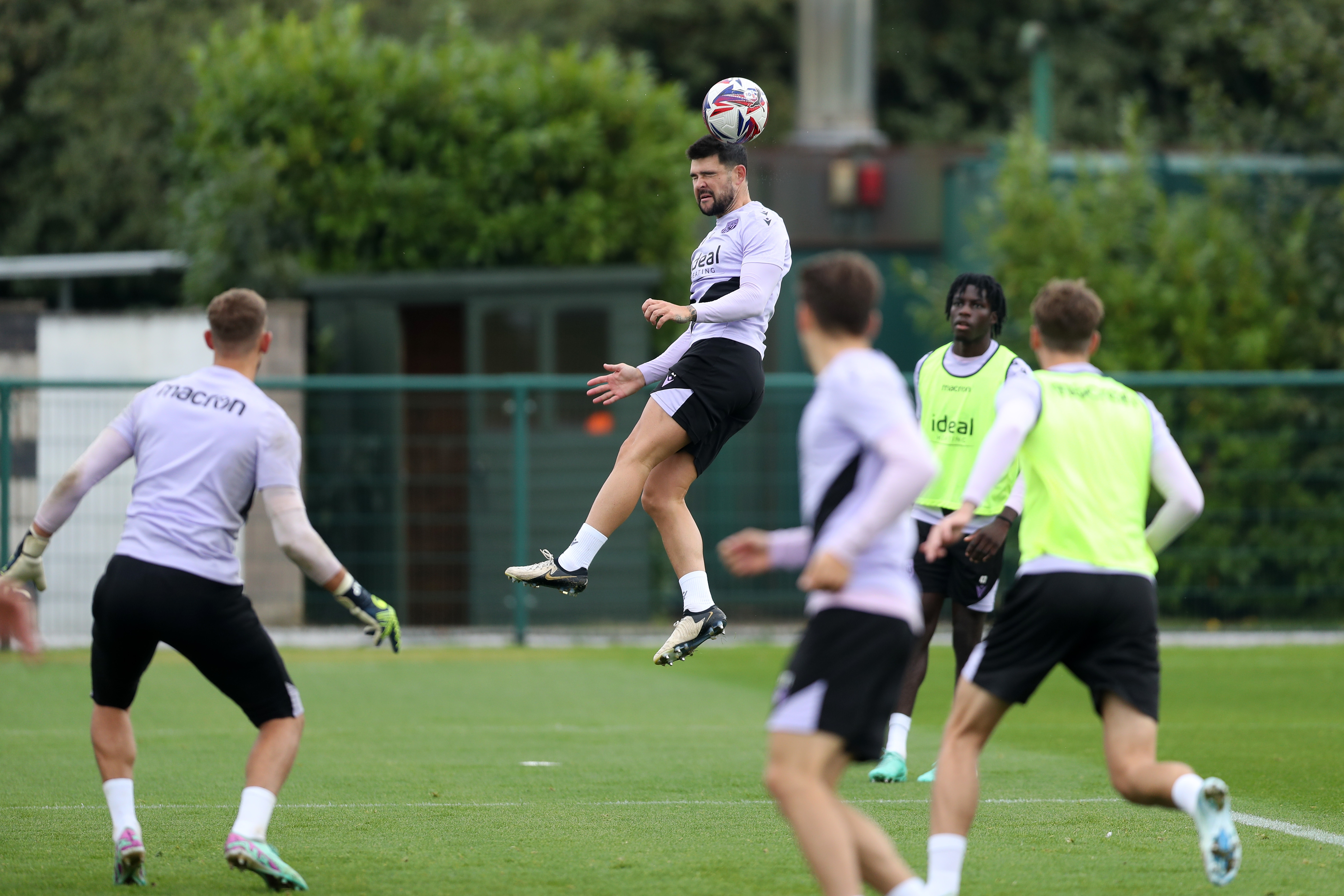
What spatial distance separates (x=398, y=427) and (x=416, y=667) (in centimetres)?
252

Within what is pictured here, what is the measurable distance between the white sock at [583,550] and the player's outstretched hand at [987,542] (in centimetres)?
198

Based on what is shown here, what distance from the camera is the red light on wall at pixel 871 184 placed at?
1842cm

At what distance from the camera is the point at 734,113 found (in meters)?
7.86

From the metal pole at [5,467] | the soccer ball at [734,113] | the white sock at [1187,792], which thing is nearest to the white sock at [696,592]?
the soccer ball at [734,113]

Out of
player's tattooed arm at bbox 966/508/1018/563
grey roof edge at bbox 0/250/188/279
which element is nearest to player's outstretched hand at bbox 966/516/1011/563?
player's tattooed arm at bbox 966/508/1018/563

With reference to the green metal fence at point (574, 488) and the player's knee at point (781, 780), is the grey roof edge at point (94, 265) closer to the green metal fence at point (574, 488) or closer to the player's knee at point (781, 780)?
the green metal fence at point (574, 488)

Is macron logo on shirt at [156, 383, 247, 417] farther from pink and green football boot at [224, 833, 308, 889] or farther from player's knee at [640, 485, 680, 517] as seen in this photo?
player's knee at [640, 485, 680, 517]

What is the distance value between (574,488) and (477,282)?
7.77 feet

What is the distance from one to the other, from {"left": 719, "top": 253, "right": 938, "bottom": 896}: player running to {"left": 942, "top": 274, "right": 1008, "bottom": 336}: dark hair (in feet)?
11.1

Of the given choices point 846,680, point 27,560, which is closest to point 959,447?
point 846,680

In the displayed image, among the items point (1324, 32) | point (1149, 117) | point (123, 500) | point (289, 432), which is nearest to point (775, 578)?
point (123, 500)

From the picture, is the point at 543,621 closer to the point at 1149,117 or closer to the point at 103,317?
the point at 103,317

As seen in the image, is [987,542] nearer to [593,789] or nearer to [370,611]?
[370,611]

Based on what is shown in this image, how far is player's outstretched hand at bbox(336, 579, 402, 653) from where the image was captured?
5719mm
